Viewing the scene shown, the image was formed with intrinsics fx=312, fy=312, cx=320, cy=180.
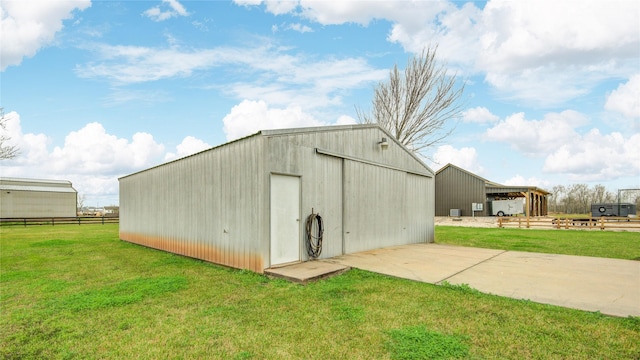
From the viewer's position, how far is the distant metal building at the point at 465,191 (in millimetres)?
26234

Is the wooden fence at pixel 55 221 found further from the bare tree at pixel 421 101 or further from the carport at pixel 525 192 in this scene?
the carport at pixel 525 192

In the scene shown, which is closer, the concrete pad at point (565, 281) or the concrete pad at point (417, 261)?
the concrete pad at point (565, 281)

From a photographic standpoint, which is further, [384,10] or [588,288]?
[384,10]

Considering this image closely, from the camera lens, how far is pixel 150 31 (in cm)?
947

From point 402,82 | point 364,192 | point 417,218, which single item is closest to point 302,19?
point 364,192

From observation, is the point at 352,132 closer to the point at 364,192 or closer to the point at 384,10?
the point at 364,192

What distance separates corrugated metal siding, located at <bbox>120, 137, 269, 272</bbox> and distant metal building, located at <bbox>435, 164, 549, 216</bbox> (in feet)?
78.4

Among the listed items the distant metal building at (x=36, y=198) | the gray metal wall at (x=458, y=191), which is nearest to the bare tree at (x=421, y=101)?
the gray metal wall at (x=458, y=191)

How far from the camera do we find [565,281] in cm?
520

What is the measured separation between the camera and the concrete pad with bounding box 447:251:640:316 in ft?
13.5

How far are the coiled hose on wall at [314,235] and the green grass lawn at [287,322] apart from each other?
1512 mm

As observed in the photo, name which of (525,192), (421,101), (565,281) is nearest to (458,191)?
(525,192)

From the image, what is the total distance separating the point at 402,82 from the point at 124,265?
17.7 meters

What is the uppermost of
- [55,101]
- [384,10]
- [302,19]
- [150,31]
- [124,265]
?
[384,10]
